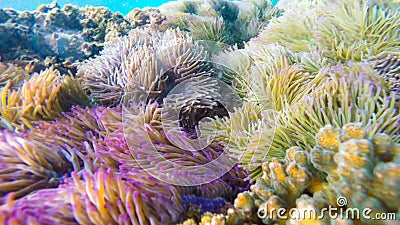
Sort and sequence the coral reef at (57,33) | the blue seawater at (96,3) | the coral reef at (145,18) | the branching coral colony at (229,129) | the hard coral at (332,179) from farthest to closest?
the blue seawater at (96,3), the coral reef at (145,18), the coral reef at (57,33), the branching coral colony at (229,129), the hard coral at (332,179)

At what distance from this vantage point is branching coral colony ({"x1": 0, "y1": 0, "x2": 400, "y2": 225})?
1.03m

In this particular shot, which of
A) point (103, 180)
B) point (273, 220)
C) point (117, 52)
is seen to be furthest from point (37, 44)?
point (273, 220)

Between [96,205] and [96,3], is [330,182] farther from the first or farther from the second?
[96,3]

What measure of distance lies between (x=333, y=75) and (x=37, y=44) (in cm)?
373

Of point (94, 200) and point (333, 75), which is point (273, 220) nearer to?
point (94, 200)

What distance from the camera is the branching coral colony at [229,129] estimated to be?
40.5 inches

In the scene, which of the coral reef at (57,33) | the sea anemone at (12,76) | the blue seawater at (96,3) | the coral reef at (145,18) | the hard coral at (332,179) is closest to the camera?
the hard coral at (332,179)

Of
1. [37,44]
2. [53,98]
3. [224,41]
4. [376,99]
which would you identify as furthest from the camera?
[37,44]

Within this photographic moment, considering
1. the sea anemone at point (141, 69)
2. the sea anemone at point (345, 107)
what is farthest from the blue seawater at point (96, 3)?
the sea anemone at point (345, 107)

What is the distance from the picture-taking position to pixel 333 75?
1.54 meters

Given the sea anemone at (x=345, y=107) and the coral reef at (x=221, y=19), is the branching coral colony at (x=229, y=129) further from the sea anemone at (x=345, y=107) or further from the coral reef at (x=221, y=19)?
the coral reef at (x=221, y=19)

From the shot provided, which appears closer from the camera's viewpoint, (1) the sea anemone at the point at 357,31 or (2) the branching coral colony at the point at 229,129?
(2) the branching coral colony at the point at 229,129

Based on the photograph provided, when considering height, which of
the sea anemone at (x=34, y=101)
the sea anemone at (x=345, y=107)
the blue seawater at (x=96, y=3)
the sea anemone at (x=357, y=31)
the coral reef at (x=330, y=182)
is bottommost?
the coral reef at (x=330, y=182)

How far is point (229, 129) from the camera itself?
1.71 m
